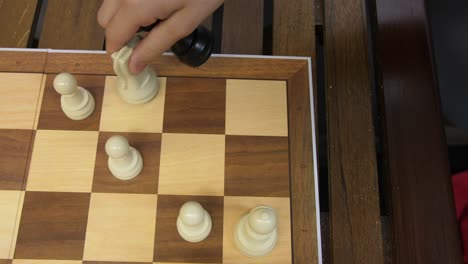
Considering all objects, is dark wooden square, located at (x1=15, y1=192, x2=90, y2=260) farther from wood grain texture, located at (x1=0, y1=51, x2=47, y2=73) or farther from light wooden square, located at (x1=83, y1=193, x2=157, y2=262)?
wood grain texture, located at (x1=0, y1=51, x2=47, y2=73)

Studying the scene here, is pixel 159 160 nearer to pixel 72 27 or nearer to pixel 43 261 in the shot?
pixel 43 261

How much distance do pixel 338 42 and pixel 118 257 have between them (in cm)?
78

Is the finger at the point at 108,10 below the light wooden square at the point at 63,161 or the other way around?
the other way around

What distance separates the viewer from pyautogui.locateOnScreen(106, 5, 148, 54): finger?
67 centimetres

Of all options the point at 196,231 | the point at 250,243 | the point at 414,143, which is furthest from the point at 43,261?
the point at 414,143

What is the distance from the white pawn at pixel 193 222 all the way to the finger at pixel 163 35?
0.29m

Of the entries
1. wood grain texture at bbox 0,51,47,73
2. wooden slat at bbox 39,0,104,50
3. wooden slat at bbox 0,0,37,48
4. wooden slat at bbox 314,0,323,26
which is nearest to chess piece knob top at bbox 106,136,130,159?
wood grain texture at bbox 0,51,47,73

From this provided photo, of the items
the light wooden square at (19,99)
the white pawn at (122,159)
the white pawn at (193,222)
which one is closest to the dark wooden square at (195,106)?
Answer: the white pawn at (122,159)

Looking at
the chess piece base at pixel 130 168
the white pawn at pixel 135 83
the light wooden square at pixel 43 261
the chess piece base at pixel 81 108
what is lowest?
the light wooden square at pixel 43 261

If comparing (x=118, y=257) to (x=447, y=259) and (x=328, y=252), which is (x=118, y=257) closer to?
(x=328, y=252)

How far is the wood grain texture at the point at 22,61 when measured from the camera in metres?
0.94

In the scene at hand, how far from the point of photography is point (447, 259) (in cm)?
68

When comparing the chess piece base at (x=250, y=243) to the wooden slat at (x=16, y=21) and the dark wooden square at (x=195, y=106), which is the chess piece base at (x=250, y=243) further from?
the wooden slat at (x=16, y=21)

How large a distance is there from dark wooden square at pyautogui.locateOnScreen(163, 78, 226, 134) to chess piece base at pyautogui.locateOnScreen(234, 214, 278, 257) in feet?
0.73
